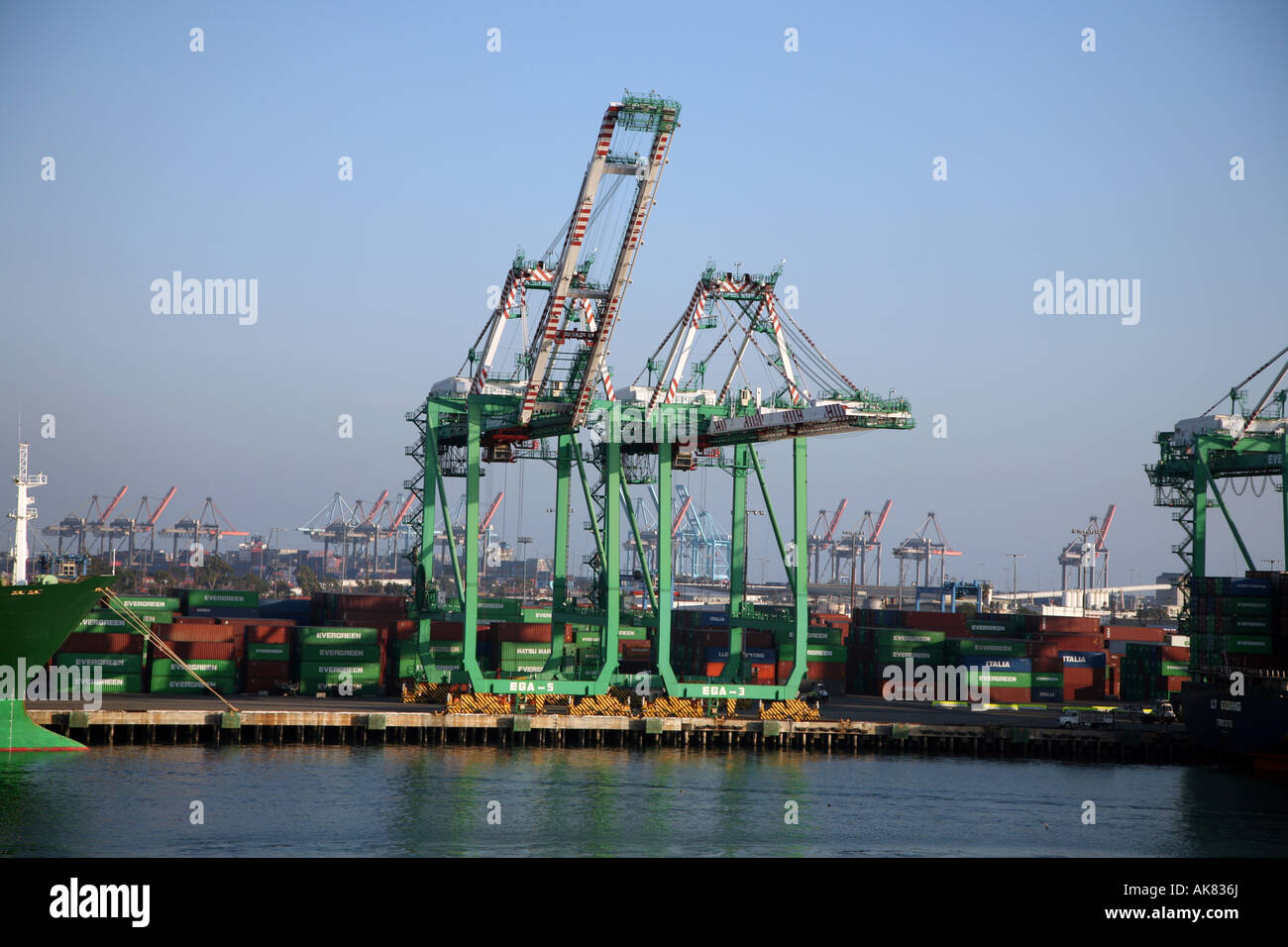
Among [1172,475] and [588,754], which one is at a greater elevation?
[1172,475]

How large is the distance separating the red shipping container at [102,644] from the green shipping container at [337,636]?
7244 millimetres

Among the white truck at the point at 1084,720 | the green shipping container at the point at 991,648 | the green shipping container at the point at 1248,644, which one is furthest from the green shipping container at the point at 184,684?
the green shipping container at the point at 1248,644

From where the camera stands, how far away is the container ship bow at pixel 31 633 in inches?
1809

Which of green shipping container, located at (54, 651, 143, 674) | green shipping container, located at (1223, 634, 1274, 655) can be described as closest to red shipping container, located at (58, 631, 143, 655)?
green shipping container, located at (54, 651, 143, 674)

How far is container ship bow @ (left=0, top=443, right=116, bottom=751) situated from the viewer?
45.9 m

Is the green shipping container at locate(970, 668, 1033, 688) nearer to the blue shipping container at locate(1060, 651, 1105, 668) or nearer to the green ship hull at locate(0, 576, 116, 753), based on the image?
the blue shipping container at locate(1060, 651, 1105, 668)

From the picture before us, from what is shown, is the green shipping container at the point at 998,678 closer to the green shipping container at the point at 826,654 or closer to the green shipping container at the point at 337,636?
the green shipping container at the point at 826,654

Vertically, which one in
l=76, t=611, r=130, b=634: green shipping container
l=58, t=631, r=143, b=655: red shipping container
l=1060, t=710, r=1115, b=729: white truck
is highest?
l=76, t=611, r=130, b=634: green shipping container

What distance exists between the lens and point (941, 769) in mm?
52438

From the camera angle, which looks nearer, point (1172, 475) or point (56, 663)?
point (56, 663)
